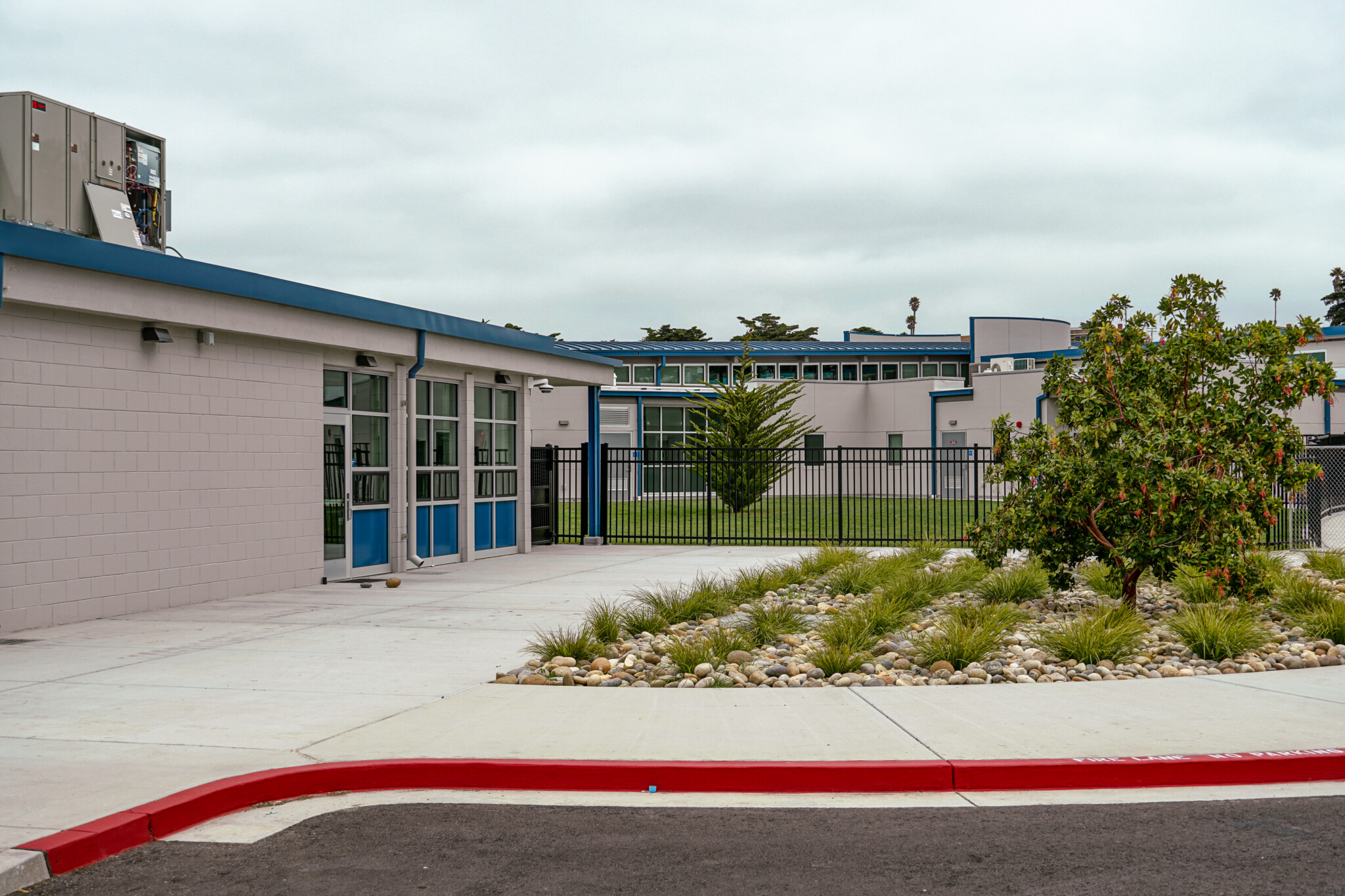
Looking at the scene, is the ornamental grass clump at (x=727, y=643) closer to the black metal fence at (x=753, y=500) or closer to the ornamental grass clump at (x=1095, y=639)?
the ornamental grass clump at (x=1095, y=639)

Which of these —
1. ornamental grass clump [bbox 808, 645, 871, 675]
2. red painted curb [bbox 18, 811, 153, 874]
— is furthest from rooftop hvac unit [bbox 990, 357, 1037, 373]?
red painted curb [bbox 18, 811, 153, 874]

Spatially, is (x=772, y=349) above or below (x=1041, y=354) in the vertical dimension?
above

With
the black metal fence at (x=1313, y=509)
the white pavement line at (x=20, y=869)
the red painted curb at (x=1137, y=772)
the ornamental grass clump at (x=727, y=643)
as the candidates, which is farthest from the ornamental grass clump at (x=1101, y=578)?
the white pavement line at (x=20, y=869)

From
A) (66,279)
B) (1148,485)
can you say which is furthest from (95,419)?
(1148,485)

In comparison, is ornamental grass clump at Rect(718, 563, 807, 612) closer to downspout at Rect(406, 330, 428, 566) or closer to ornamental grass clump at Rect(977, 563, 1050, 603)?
ornamental grass clump at Rect(977, 563, 1050, 603)

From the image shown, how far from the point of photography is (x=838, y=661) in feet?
30.2

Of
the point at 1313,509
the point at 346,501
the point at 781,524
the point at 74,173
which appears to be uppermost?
the point at 74,173

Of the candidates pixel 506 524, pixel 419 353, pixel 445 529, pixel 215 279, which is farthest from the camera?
pixel 506 524

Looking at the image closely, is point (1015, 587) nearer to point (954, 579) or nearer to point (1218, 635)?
point (954, 579)

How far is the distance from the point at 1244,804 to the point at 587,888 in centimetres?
339

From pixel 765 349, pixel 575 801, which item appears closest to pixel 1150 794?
pixel 575 801

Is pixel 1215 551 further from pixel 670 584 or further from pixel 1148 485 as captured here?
pixel 670 584

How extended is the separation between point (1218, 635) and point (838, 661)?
3256 mm

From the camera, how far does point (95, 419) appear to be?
12.6 metres
